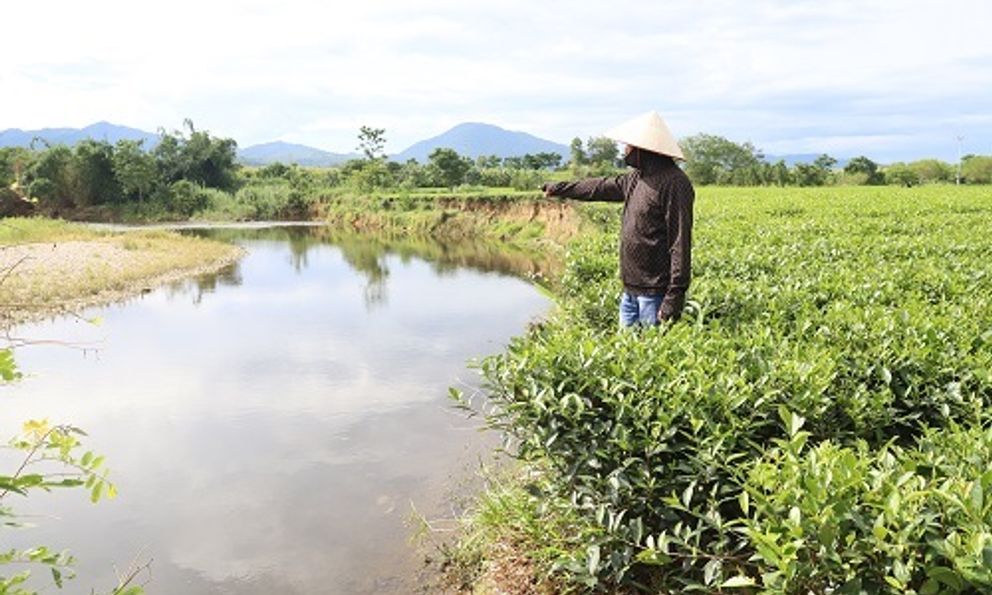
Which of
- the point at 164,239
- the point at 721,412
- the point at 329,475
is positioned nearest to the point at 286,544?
the point at 329,475

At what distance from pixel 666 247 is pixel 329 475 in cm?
446

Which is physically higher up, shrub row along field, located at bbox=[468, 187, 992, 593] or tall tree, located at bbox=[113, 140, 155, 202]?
tall tree, located at bbox=[113, 140, 155, 202]

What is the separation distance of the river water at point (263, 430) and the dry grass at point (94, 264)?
1359 mm

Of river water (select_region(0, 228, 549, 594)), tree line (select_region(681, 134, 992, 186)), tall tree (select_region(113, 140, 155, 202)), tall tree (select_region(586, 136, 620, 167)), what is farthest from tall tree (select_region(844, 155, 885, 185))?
tall tree (select_region(113, 140, 155, 202))

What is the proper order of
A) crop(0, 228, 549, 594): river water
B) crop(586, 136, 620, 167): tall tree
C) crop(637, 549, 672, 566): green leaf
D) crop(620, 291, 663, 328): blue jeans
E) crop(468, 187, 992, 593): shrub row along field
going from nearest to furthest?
crop(468, 187, 992, 593): shrub row along field → crop(637, 549, 672, 566): green leaf → crop(620, 291, 663, 328): blue jeans → crop(0, 228, 549, 594): river water → crop(586, 136, 620, 167): tall tree

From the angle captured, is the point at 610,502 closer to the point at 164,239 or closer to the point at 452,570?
the point at 452,570

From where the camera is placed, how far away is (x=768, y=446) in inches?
144

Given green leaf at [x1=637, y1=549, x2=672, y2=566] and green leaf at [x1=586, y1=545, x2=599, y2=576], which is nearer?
green leaf at [x1=637, y1=549, x2=672, y2=566]

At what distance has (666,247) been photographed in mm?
5305

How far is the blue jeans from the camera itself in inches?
210

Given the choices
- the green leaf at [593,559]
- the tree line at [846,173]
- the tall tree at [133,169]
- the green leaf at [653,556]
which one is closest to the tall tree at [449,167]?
the tree line at [846,173]

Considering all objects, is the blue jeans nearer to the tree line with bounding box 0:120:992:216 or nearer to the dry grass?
the dry grass

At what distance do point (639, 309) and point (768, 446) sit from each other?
2.03 meters

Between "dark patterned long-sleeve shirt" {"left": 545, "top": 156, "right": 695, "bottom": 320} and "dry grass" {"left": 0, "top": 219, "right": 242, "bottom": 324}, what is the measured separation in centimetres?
1232
